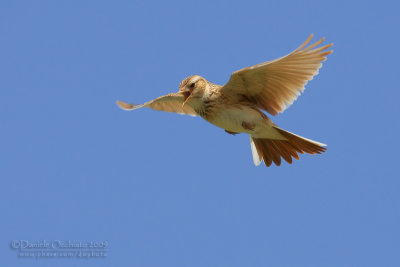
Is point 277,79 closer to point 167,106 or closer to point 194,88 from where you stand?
point 194,88

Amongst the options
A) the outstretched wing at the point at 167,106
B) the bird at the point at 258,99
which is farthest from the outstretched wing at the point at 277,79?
the outstretched wing at the point at 167,106

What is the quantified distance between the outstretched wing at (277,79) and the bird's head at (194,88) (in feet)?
0.96

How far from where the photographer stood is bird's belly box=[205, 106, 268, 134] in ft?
27.5

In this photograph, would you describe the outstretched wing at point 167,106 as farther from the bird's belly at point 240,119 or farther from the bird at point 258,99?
the bird's belly at point 240,119

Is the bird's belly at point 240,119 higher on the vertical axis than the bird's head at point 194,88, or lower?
lower

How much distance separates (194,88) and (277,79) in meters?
1.20

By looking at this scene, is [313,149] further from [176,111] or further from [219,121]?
[176,111]

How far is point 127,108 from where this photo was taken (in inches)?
406

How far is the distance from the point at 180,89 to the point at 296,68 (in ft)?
5.94

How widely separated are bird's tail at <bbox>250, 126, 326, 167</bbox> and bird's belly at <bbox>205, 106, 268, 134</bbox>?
0.31 m

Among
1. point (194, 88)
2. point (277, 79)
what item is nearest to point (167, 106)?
point (194, 88)

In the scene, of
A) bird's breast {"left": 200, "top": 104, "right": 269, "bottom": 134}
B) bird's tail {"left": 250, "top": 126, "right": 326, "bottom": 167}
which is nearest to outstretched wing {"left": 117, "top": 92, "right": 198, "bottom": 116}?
bird's breast {"left": 200, "top": 104, "right": 269, "bottom": 134}

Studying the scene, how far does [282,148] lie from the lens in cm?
892

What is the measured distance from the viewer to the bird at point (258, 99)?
26.3 feet
